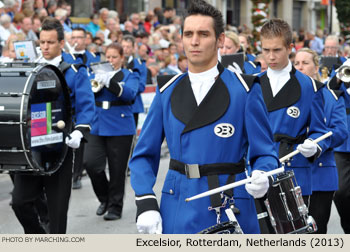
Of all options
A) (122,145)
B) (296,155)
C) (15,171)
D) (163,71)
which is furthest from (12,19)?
(296,155)

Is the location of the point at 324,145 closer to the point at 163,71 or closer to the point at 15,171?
the point at 15,171

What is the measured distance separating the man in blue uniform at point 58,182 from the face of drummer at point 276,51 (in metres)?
1.76

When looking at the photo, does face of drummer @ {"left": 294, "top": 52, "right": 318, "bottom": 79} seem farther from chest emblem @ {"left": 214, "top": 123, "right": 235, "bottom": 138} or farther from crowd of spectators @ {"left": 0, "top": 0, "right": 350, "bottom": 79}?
crowd of spectators @ {"left": 0, "top": 0, "right": 350, "bottom": 79}

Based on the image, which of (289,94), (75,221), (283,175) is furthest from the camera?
(75,221)

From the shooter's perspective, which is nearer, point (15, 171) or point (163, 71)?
point (15, 171)

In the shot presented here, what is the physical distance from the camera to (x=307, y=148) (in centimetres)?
537

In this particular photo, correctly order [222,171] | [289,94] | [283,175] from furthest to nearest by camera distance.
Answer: [289,94] → [283,175] → [222,171]

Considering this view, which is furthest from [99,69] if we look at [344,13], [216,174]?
[344,13]

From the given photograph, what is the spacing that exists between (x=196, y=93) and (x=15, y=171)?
8.04ft

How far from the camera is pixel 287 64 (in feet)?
18.7

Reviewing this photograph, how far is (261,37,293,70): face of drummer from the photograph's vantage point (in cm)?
553

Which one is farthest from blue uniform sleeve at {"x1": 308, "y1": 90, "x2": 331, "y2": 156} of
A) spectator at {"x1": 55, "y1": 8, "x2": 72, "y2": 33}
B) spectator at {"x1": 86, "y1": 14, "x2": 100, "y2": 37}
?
spectator at {"x1": 86, "y1": 14, "x2": 100, "y2": 37}

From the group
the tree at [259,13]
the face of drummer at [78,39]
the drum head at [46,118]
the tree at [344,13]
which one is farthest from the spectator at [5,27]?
the tree at [344,13]

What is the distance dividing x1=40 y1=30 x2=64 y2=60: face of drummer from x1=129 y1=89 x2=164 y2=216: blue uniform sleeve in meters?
2.93
